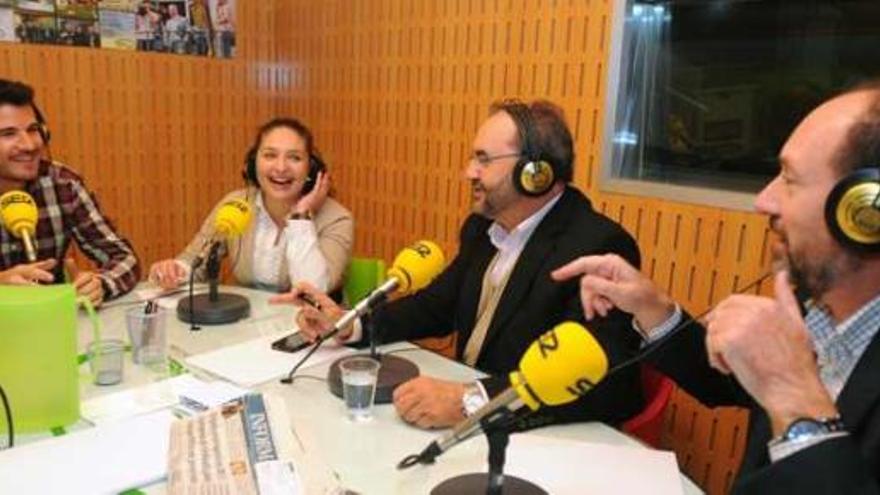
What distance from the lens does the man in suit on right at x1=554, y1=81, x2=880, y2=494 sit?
874 millimetres

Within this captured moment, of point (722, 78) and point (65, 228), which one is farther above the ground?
point (722, 78)

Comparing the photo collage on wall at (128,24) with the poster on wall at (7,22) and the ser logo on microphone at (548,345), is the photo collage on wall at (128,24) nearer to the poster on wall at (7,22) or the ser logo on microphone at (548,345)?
the poster on wall at (7,22)

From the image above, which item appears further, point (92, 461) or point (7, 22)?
point (7, 22)

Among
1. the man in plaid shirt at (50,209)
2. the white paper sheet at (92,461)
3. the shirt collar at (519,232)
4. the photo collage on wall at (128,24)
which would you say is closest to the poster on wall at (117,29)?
the photo collage on wall at (128,24)

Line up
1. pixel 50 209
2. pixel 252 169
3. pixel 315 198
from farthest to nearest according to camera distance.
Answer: pixel 252 169, pixel 315 198, pixel 50 209

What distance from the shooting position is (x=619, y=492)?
117cm

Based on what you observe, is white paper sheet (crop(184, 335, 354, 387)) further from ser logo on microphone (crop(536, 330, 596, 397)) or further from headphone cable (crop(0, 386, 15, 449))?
ser logo on microphone (crop(536, 330, 596, 397))

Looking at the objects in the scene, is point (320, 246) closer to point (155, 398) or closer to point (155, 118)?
point (155, 398)

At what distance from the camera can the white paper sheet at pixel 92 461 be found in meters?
1.12

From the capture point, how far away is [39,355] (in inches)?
52.1

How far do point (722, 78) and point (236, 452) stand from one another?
1.93 m

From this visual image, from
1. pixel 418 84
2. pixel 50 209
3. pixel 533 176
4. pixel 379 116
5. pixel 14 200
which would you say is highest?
pixel 418 84

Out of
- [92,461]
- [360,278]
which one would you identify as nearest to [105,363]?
[92,461]

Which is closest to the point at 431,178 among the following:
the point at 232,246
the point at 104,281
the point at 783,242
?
the point at 232,246
